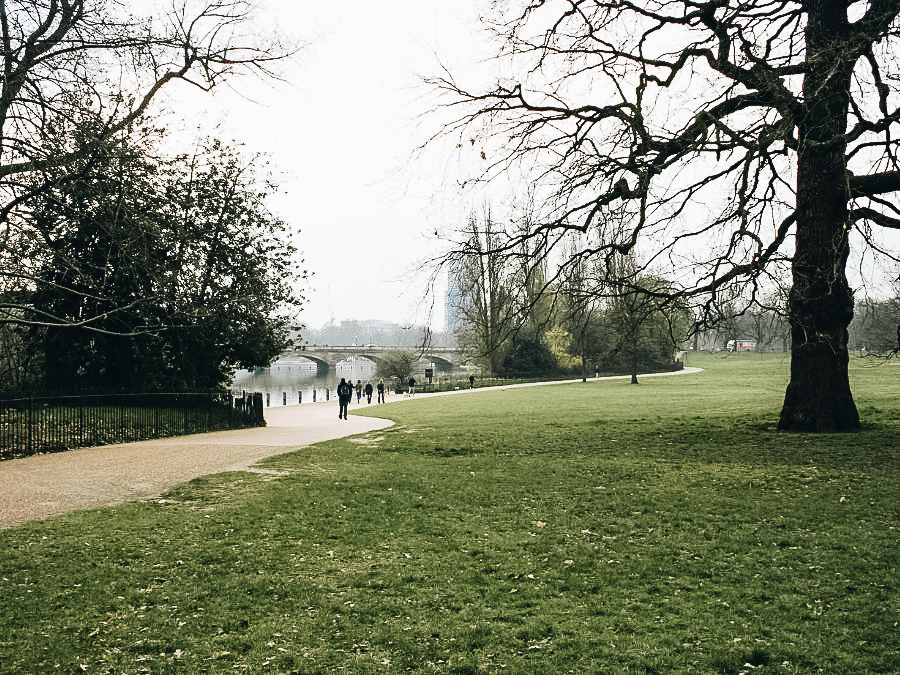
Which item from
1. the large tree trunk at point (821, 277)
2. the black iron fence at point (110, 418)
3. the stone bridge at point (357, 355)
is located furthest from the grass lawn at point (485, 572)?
the stone bridge at point (357, 355)

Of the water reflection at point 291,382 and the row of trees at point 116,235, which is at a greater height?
the row of trees at point 116,235

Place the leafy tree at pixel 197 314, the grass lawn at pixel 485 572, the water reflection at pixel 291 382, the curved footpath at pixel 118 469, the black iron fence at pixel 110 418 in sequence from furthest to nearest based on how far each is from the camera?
1. the water reflection at pixel 291 382
2. the leafy tree at pixel 197 314
3. the black iron fence at pixel 110 418
4. the curved footpath at pixel 118 469
5. the grass lawn at pixel 485 572

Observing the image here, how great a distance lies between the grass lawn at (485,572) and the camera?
4898 millimetres

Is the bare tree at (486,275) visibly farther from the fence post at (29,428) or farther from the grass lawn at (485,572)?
the fence post at (29,428)

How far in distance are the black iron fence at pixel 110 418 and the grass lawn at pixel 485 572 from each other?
7396mm

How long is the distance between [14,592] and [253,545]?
225 cm

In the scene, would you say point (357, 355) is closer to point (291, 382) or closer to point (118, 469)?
point (291, 382)

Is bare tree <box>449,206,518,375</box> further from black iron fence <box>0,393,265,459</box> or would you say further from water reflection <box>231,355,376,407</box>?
water reflection <box>231,355,376,407</box>

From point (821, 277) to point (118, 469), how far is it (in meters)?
13.5

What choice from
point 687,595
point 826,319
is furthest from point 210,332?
point 687,595

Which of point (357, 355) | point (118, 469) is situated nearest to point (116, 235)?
point (118, 469)

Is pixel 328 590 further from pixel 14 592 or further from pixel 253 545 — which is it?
pixel 14 592

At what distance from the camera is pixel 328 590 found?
623cm

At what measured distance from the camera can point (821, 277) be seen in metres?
12.3
